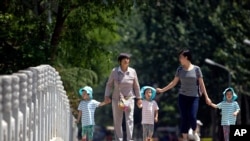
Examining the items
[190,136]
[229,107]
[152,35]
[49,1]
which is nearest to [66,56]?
[49,1]

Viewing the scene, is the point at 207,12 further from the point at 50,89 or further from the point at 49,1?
the point at 50,89

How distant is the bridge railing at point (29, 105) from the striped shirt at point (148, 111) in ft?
6.32

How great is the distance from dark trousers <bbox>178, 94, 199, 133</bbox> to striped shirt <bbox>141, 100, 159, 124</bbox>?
200 cm

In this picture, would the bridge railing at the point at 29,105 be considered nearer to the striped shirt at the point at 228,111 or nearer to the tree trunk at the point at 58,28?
the striped shirt at the point at 228,111

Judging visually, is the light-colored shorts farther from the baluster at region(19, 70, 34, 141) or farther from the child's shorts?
the baluster at region(19, 70, 34, 141)

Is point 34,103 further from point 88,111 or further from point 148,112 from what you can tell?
point 88,111

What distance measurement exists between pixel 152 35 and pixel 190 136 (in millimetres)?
53407

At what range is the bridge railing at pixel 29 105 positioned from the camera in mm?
9734

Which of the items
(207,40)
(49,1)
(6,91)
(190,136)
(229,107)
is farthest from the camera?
(207,40)

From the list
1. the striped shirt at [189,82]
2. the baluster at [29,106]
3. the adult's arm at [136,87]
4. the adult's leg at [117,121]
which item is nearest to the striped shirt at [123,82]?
the adult's arm at [136,87]

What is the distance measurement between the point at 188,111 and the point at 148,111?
7.12 feet

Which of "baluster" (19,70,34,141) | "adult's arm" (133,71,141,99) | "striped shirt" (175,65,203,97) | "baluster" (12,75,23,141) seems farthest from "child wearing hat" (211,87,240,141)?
"baluster" (12,75,23,141)

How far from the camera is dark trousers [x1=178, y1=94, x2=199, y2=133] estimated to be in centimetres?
1723

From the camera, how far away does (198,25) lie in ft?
215
